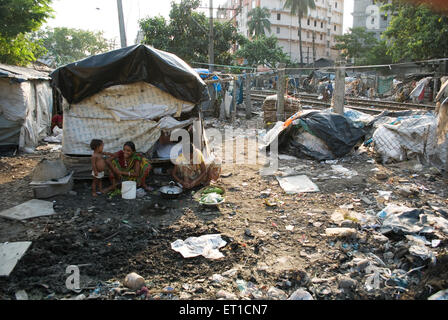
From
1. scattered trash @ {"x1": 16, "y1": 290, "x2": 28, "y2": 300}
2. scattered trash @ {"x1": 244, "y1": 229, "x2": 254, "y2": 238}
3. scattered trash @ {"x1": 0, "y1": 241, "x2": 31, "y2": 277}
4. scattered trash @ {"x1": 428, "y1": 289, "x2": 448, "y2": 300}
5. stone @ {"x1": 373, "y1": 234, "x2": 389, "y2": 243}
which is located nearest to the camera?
scattered trash @ {"x1": 428, "y1": 289, "x2": 448, "y2": 300}

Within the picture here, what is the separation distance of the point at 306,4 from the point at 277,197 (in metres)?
44.4

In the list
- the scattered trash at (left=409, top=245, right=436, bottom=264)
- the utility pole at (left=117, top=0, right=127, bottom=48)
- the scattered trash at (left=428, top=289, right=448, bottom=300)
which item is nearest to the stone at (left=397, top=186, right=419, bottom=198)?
the scattered trash at (left=409, top=245, right=436, bottom=264)

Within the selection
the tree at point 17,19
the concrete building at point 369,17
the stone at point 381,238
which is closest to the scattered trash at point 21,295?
the stone at point 381,238

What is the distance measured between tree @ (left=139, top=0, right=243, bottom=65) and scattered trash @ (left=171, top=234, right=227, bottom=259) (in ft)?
57.8

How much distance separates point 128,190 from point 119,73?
2.00 meters

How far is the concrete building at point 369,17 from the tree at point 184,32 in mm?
34374

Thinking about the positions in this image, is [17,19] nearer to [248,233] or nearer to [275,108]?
[275,108]

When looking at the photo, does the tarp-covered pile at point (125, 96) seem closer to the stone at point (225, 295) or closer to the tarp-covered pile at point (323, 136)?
the tarp-covered pile at point (323, 136)

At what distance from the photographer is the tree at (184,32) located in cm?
1928

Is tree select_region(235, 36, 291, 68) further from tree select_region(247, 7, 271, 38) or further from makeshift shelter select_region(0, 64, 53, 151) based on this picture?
makeshift shelter select_region(0, 64, 53, 151)

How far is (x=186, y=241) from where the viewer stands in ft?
11.5

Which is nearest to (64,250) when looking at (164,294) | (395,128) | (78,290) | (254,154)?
(78,290)

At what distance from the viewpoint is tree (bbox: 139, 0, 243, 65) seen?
19.3m
